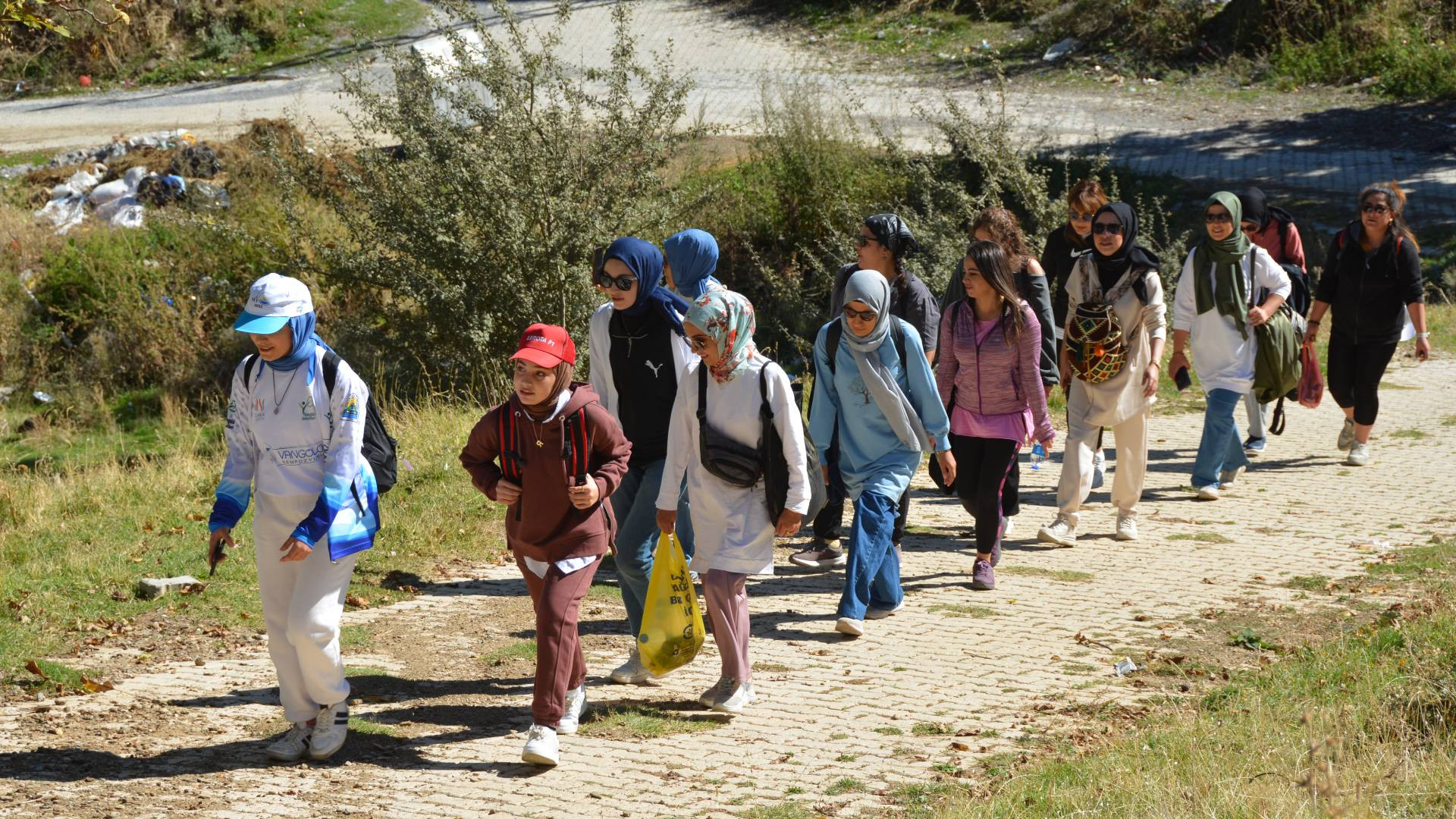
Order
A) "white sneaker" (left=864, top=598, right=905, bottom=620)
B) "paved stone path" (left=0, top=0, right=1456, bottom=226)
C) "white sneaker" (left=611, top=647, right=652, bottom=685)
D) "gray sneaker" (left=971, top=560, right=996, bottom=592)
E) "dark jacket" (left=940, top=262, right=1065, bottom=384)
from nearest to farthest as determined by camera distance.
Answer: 1. "white sneaker" (left=611, top=647, right=652, bottom=685)
2. "white sneaker" (left=864, top=598, right=905, bottom=620)
3. "gray sneaker" (left=971, top=560, right=996, bottom=592)
4. "dark jacket" (left=940, top=262, right=1065, bottom=384)
5. "paved stone path" (left=0, top=0, right=1456, bottom=226)

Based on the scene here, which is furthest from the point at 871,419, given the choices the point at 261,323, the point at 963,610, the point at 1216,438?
the point at 1216,438

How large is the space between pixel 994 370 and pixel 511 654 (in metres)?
2.99

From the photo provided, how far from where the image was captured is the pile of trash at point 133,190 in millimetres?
19891

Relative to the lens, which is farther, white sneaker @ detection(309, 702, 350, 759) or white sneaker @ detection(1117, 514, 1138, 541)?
white sneaker @ detection(1117, 514, 1138, 541)

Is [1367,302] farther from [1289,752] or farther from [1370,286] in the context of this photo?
[1289,752]

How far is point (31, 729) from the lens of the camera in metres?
5.91

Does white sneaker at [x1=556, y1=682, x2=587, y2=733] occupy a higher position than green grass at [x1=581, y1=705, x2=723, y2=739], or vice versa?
white sneaker at [x1=556, y1=682, x2=587, y2=733]

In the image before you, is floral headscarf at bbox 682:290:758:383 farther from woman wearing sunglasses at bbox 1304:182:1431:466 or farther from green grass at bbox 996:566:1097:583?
woman wearing sunglasses at bbox 1304:182:1431:466

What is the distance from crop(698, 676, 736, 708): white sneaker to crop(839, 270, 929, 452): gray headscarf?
1.66 metres

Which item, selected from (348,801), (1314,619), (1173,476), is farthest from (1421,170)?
(348,801)

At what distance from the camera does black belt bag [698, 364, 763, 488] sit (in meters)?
5.92

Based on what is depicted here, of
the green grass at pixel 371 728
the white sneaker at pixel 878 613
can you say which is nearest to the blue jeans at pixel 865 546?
the white sneaker at pixel 878 613

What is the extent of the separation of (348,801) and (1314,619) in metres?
4.87

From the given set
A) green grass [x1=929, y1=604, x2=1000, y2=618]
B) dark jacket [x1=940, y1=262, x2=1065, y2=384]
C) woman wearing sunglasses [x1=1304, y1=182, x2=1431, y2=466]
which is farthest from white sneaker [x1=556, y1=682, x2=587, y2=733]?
woman wearing sunglasses [x1=1304, y1=182, x2=1431, y2=466]
